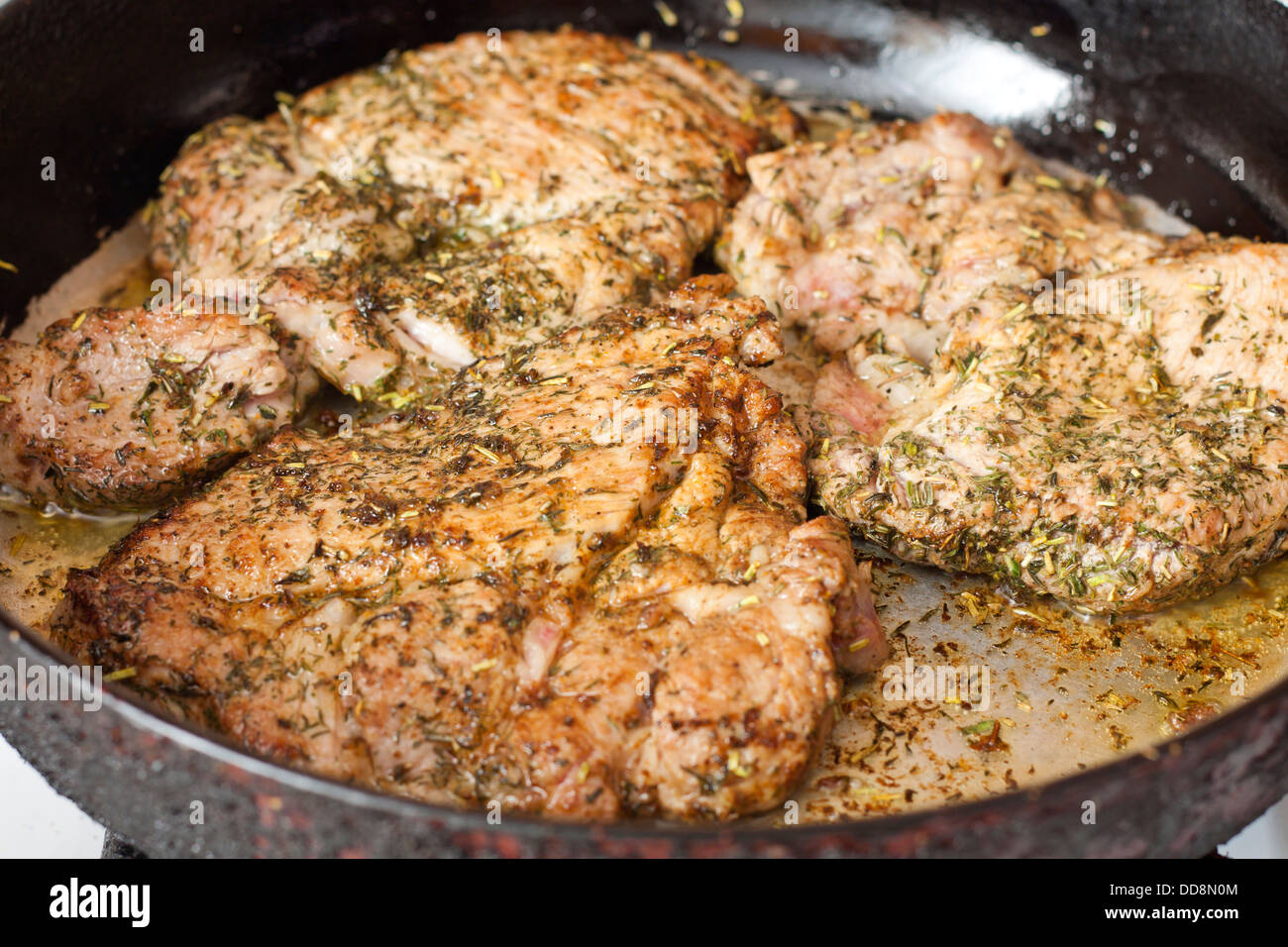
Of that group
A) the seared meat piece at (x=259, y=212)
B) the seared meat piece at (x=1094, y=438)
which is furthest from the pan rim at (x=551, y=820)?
the seared meat piece at (x=259, y=212)

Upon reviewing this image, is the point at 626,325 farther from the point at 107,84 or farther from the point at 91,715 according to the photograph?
the point at 107,84

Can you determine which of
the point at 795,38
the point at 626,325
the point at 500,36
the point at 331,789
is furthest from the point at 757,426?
the point at 795,38

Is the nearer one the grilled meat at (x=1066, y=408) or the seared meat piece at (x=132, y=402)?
the grilled meat at (x=1066, y=408)

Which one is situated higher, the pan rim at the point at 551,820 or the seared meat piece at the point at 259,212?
the seared meat piece at the point at 259,212

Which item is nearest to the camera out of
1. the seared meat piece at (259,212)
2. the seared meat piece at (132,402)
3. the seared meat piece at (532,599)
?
the seared meat piece at (532,599)

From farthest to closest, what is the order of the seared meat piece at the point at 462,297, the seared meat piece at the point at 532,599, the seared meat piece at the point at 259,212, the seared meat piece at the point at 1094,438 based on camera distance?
the seared meat piece at the point at 259,212, the seared meat piece at the point at 462,297, the seared meat piece at the point at 1094,438, the seared meat piece at the point at 532,599

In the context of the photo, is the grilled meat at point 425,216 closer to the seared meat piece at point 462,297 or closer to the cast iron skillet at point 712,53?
the seared meat piece at point 462,297

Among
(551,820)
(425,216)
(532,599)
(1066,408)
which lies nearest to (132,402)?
(425,216)

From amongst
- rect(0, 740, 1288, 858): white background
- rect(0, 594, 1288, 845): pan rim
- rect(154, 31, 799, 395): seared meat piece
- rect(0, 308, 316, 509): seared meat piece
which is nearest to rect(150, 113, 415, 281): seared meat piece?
rect(154, 31, 799, 395): seared meat piece
